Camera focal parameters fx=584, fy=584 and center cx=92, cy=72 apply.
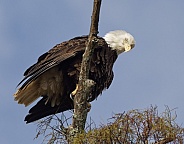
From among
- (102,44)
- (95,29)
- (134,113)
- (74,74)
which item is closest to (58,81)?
(74,74)

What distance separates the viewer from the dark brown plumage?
21.3 feet

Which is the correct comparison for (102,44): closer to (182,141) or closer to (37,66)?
(37,66)

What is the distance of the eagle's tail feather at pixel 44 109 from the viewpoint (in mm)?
6660

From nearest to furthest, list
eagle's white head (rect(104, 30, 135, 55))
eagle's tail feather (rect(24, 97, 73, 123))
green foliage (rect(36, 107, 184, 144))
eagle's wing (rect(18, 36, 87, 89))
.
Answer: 1. green foliage (rect(36, 107, 184, 144))
2. eagle's wing (rect(18, 36, 87, 89))
3. eagle's tail feather (rect(24, 97, 73, 123))
4. eagle's white head (rect(104, 30, 135, 55))

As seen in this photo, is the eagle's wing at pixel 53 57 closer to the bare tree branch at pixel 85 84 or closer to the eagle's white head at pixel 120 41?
the eagle's white head at pixel 120 41

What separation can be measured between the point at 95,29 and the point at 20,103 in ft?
6.04

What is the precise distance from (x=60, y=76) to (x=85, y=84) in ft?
4.72

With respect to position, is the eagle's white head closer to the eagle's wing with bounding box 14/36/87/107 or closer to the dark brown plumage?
the dark brown plumage

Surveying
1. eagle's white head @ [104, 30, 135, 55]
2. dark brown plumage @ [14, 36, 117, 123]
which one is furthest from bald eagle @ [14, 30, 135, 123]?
eagle's white head @ [104, 30, 135, 55]

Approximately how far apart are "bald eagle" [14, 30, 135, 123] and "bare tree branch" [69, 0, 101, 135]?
1.15 meters

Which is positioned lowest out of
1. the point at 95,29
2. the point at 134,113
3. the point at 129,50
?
the point at 134,113

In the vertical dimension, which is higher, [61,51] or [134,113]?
[61,51]

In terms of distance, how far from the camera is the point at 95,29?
5117mm

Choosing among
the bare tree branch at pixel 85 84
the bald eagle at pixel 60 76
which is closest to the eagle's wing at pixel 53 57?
the bald eagle at pixel 60 76
